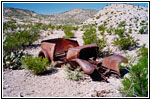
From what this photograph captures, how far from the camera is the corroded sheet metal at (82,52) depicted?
5250 millimetres

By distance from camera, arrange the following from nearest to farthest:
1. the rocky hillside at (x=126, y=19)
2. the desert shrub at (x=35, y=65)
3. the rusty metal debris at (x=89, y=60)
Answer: the rusty metal debris at (x=89, y=60)
the desert shrub at (x=35, y=65)
the rocky hillside at (x=126, y=19)

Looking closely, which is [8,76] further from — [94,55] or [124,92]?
[124,92]

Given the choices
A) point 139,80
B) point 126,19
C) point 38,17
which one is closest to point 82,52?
point 139,80

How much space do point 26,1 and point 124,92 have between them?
12.8 ft

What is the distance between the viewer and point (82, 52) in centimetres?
556

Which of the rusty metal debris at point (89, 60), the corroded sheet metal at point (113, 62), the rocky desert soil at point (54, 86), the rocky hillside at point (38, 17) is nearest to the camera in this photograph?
the rocky desert soil at point (54, 86)

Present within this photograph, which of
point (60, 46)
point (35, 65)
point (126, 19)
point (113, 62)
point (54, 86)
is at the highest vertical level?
point (126, 19)

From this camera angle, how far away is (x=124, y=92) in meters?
3.60

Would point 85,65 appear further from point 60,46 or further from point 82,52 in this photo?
point 60,46

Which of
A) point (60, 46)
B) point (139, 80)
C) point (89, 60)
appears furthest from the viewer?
point (60, 46)

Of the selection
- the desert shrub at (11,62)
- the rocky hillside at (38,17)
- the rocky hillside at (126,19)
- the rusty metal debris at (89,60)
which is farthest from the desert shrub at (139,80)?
the rocky hillside at (38,17)

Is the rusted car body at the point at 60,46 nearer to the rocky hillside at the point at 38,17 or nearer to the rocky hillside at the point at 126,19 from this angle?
the rocky hillside at the point at 126,19

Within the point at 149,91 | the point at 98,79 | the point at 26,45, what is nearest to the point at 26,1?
the point at 98,79

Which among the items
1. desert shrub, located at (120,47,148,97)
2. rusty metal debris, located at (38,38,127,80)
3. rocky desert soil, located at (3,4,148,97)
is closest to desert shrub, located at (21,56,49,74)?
rocky desert soil, located at (3,4,148,97)
